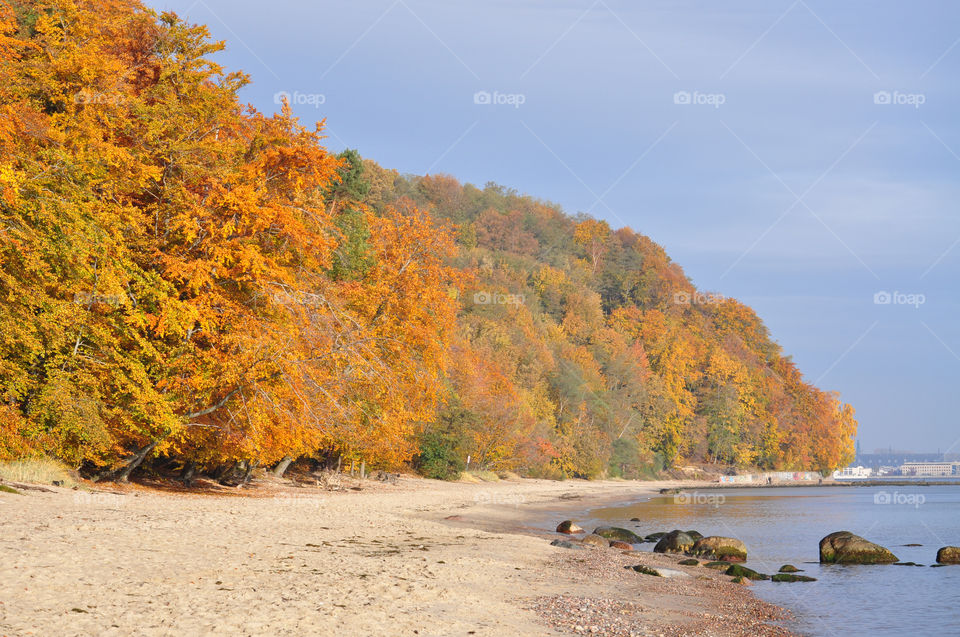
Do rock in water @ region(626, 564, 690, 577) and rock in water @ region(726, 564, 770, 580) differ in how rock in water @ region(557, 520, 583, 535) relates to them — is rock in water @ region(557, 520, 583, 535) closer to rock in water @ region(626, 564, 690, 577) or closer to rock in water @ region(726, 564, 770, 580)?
rock in water @ region(726, 564, 770, 580)

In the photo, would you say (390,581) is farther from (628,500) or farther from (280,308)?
(628,500)

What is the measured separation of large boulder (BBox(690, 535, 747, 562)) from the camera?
2373cm

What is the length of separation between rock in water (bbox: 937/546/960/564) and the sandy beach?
9.44 meters

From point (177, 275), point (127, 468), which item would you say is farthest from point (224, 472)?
point (177, 275)

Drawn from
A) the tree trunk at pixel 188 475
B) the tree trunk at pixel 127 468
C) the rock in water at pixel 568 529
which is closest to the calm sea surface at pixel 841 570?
the rock in water at pixel 568 529

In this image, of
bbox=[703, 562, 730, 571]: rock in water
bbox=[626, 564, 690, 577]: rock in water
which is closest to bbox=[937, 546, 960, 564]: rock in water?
bbox=[703, 562, 730, 571]: rock in water

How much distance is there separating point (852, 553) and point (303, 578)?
1901 cm

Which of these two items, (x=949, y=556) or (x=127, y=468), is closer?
(x=127, y=468)

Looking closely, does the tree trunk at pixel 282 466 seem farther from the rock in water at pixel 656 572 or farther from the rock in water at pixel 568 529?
the rock in water at pixel 656 572

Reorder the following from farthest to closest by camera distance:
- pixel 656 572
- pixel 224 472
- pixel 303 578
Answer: pixel 224 472
pixel 656 572
pixel 303 578

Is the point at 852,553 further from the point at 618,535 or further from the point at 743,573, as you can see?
the point at 618,535

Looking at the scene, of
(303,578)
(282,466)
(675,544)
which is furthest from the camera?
(282,466)

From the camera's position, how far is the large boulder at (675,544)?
2486 centimetres

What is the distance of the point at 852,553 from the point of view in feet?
78.2
